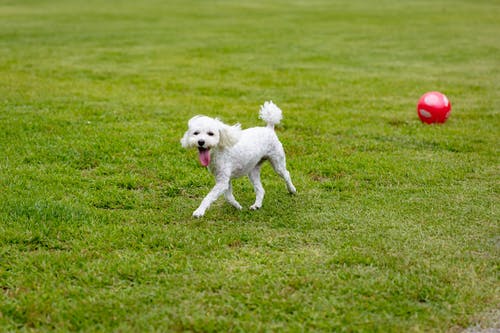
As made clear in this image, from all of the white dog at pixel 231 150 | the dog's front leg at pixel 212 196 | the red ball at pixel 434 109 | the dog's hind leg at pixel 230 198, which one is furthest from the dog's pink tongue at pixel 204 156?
the red ball at pixel 434 109

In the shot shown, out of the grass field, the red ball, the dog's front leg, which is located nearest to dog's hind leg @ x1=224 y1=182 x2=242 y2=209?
the grass field

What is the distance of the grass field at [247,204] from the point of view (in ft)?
13.1

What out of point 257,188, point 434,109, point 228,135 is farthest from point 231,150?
point 434,109

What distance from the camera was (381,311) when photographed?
3945 millimetres

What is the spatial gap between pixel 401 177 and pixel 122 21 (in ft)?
63.1

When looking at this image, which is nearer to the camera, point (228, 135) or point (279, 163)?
point (228, 135)

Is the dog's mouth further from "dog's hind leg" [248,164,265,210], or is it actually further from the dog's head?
"dog's hind leg" [248,164,265,210]

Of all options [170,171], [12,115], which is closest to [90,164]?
[170,171]

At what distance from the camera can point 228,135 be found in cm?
525

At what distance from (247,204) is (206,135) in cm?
118

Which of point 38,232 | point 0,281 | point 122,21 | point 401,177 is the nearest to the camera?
point 0,281

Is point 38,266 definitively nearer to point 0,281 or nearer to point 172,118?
point 0,281

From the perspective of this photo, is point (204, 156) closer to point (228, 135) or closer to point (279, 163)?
point (228, 135)

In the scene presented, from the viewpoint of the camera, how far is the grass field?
4004 mm
